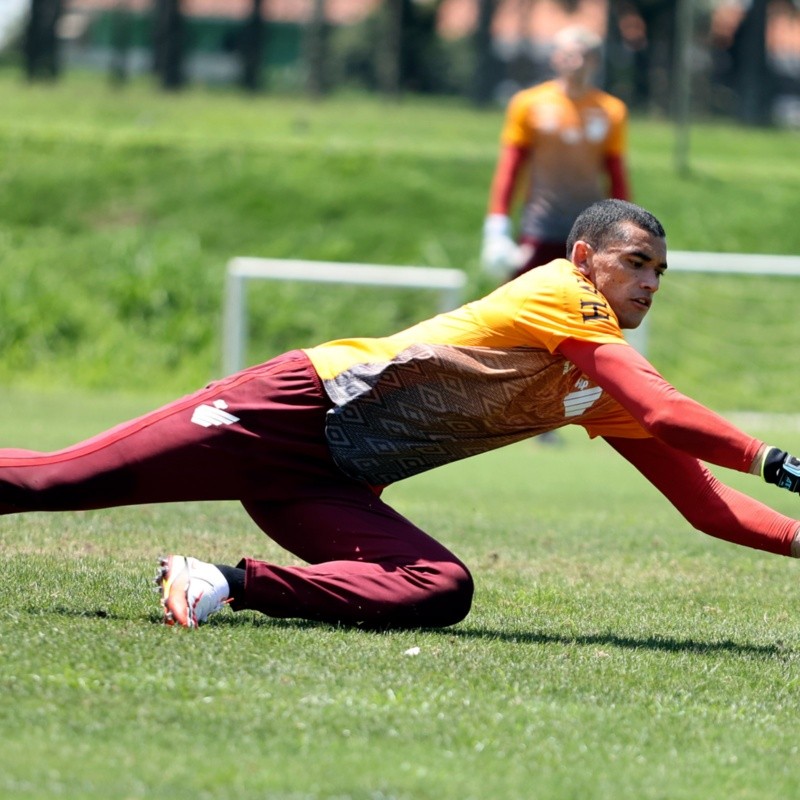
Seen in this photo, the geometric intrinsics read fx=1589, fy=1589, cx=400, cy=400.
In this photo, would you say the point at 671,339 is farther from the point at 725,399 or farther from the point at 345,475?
the point at 345,475

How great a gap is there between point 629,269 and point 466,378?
0.64 m

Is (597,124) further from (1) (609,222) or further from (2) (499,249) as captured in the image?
(1) (609,222)

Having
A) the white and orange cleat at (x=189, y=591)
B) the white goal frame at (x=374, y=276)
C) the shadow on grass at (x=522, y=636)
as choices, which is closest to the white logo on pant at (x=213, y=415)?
the white and orange cleat at (x=189, y=591)

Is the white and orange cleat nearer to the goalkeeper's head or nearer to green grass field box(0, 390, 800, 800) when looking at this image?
green grass field box(0, 390, 800, 800)

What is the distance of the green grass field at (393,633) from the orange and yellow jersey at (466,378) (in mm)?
651

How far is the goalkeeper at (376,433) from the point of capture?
16.6 ft

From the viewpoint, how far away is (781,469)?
466 cm

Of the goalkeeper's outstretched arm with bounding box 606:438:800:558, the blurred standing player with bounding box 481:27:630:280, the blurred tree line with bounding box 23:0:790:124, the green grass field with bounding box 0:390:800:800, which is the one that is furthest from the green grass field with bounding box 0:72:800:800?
the blurred tree line with bounding box 23:0:790:124

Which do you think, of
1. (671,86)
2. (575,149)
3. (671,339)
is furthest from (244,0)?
(575,149)

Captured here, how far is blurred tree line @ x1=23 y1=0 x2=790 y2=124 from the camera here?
2702 cm

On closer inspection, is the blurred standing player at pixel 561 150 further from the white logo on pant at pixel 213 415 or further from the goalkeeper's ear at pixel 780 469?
the goalkeeper's ear at pixel 780 469

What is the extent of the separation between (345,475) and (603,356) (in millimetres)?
1044

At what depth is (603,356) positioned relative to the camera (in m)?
4.91

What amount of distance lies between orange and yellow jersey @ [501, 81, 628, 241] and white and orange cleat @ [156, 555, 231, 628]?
6.97 meters
